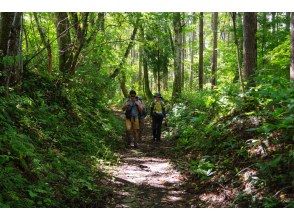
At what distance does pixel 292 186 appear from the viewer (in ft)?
18.7

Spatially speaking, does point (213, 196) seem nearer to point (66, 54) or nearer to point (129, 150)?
point (129, 150)

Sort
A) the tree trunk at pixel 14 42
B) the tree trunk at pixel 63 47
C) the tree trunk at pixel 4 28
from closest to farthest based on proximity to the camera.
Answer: the tree trunk at pixel 14 42 → the tree trunk at pixel 4 28 → the tree trunk at pixel 63 47

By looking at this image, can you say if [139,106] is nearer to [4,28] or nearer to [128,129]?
[128,129]

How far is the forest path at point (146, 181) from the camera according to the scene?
7117 millimetres

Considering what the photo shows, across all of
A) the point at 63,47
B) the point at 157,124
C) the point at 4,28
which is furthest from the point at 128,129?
the point at 4,28

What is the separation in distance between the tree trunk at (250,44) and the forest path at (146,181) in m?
3.63

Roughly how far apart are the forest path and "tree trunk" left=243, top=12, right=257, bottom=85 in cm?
363

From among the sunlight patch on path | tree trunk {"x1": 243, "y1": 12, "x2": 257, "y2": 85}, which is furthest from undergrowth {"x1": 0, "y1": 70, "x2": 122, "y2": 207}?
tree trunk {"x1": 243, "y1": 12, "x2": 257, "y2": 85}

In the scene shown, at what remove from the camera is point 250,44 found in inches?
468

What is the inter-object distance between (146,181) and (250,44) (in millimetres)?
5863

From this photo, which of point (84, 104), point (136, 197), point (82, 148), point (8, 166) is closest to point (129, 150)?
point (82, 148)

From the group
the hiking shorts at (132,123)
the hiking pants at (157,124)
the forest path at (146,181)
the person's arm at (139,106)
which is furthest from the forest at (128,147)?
the person's arm at (139,106)

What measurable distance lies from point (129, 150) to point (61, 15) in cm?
653

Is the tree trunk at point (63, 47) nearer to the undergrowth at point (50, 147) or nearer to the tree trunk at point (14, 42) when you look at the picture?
the undergrowth at point (50, 147)
